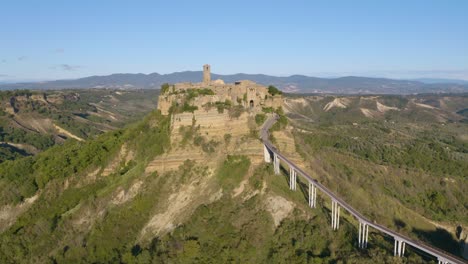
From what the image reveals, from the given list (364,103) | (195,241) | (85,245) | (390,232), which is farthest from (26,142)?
(364,103)

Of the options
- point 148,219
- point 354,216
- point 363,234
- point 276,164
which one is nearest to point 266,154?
point 276,164

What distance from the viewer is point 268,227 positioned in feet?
102

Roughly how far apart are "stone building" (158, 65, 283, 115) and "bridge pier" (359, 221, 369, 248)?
56.2 feet

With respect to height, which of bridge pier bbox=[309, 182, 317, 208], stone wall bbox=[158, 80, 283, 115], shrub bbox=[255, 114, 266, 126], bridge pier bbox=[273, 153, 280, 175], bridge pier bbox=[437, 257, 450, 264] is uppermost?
stone wall bbox=[158, 80, 283, 115]

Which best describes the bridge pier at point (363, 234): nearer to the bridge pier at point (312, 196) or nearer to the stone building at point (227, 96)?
the bridge pier at point (312, 196)

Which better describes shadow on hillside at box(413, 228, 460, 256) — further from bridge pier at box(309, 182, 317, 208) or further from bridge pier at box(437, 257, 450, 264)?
bridge pier at box(437, 257, 450, 264)

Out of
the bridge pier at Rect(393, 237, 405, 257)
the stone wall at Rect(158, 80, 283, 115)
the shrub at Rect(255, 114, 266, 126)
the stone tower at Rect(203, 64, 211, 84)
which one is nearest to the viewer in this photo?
the bridge pier at Rect(393, 237, 405, 257)

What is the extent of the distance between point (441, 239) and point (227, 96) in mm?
24736

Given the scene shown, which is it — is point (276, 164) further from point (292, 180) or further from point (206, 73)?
point (206, 73)

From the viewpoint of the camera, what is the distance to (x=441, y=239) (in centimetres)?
4122

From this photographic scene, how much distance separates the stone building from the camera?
43062mm

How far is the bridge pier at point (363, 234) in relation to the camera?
28.8 meters

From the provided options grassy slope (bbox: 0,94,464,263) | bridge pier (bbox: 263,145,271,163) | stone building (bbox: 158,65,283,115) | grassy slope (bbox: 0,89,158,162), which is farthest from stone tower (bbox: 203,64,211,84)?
grassy slope (bbox: 0,89,158,162)

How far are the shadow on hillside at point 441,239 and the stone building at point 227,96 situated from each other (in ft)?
64.3
